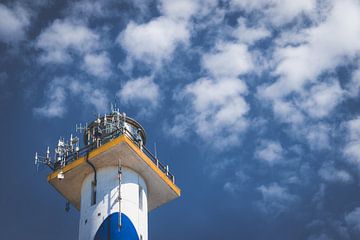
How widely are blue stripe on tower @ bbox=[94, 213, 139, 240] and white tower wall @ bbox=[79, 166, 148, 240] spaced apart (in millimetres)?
246

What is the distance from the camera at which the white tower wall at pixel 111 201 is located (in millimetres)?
27922

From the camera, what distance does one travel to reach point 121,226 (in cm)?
2730

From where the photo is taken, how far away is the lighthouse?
27828 millimetres

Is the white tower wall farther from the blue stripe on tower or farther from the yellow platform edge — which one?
the yellow platform edge

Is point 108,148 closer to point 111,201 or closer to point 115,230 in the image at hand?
point 111,201

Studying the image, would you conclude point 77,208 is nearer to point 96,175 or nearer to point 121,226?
point 96,175

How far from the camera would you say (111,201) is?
1115 inches

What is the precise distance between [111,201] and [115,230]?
5.98 feet

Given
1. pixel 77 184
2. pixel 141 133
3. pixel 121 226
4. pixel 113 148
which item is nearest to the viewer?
pixel 121 226

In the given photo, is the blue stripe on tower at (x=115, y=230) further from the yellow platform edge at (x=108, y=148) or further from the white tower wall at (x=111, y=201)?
the yellow platform edge at (x=108, y=148)

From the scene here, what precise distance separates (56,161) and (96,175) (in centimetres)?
267

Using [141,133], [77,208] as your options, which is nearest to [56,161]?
[77,208]

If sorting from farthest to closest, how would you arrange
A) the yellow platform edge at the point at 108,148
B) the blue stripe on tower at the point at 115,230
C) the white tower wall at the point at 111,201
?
the yellow platform edge at the point at 108,148
the white tower wall at the point at 111,201
the blue stripe on tower at the point at 115,230

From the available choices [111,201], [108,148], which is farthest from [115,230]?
[108,148]
